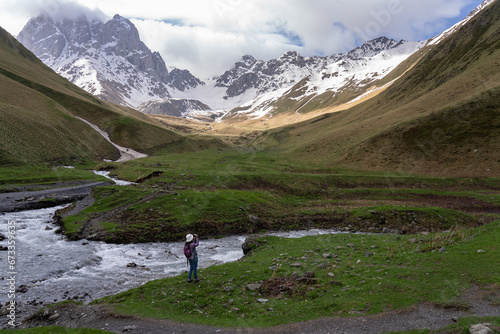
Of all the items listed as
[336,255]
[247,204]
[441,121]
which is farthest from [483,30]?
[336,255]

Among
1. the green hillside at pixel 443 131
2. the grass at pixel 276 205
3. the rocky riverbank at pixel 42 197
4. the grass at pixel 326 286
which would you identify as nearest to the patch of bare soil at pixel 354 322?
the grass at pixel 326 286

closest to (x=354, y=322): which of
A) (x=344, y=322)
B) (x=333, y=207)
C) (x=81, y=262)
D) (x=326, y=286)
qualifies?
(x=344, y=322)

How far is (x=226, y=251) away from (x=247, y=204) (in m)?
14.0

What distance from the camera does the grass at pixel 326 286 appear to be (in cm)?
1408

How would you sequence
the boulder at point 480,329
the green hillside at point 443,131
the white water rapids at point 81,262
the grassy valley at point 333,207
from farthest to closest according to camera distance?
the green hillside at point 443,131 → the white water rapids at point 81,262 → the grassy valley at point 333,207 → the boulder at point 480,329

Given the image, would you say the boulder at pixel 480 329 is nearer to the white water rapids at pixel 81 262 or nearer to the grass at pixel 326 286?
the grass at pixel 326 286

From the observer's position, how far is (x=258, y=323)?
13500 mm

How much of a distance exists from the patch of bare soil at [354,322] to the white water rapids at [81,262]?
15.7ft

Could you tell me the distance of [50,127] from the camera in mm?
96500

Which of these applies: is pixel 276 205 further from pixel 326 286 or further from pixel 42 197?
pixel 42 197

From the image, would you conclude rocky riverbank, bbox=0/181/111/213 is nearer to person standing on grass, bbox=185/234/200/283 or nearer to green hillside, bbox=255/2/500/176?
person standing on grass, bbox=185/234/200/283

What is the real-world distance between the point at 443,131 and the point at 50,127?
12432 cm

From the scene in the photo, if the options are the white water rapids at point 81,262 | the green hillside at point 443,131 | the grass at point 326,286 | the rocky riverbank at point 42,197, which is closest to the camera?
the grass at point 326,286

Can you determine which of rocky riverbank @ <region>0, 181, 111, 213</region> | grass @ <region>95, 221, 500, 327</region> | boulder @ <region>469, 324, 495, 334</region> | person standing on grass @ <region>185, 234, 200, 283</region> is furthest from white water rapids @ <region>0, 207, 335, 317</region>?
boulder @ <region>469, 324, 495, 334</region>
